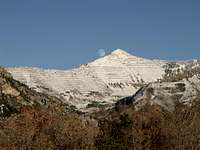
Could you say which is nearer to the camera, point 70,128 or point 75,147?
point 75,147

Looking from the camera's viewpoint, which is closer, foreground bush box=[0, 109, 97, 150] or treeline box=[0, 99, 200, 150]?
treeline box=[0, 99, 200, 150]

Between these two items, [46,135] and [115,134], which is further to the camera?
[46,135]

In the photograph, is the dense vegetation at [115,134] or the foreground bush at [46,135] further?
the foreground bush at [46,135]

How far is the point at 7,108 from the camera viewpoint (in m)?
196

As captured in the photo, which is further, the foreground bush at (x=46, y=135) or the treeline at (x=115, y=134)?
the foreground bush at (x=46, y=135)

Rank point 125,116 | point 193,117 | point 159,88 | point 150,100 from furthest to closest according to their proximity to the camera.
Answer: point 159,88
point 150,100
point 193,117
point 125,116

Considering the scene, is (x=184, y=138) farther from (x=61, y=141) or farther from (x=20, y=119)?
(x=20, y=119)

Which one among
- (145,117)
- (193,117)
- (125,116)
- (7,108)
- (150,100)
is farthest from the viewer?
(7,108)

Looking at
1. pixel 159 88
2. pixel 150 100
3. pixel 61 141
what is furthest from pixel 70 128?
pixel 159 88

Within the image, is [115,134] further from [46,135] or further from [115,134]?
[46,135]

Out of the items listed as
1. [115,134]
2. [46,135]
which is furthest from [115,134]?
[46,135]

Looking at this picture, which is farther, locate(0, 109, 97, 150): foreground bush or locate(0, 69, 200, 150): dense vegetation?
locate(0, 109, 97, 150): foreground bush

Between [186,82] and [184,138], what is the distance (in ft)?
321

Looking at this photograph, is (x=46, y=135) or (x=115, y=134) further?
(x=46, y=135)
